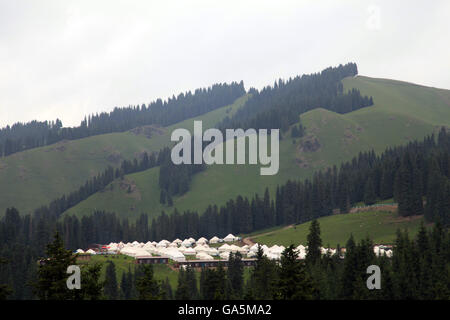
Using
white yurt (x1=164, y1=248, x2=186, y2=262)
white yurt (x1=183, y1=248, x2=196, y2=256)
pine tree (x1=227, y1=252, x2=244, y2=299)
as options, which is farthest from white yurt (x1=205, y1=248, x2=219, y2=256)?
pine tree (x1=227, y1=252, x2=244, y2=299)

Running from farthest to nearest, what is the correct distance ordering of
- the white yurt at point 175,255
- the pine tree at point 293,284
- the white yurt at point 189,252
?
the white yurt at point 189,252 < the white yurt at point 175,255 < the pine tree at point 293,284

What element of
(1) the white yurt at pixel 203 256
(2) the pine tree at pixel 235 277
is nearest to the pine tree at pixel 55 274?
(2) the pine tree at pixel 235 277

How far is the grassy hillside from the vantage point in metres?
158

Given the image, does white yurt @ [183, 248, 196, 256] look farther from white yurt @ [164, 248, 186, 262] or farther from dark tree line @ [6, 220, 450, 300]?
dark tree line @ [6, 220, 450, 300]

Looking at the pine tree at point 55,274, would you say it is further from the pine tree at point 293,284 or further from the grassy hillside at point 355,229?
the grassy hillside at point 355,229

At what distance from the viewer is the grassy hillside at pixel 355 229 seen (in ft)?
519

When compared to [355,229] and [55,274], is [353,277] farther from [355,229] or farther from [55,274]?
[355,229]

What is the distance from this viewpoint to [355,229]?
16788cm

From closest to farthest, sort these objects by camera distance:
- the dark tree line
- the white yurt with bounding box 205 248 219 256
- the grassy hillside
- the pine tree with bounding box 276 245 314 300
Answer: the pine tree with bounding box 276 245 314 300 → the dark tree line → the grassy hillside → the white yurt with bounding box 205 248 219 256

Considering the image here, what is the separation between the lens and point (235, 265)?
118875 mm

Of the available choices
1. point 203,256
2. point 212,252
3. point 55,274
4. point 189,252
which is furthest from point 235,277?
point 55,274

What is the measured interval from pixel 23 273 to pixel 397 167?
5061 inches
